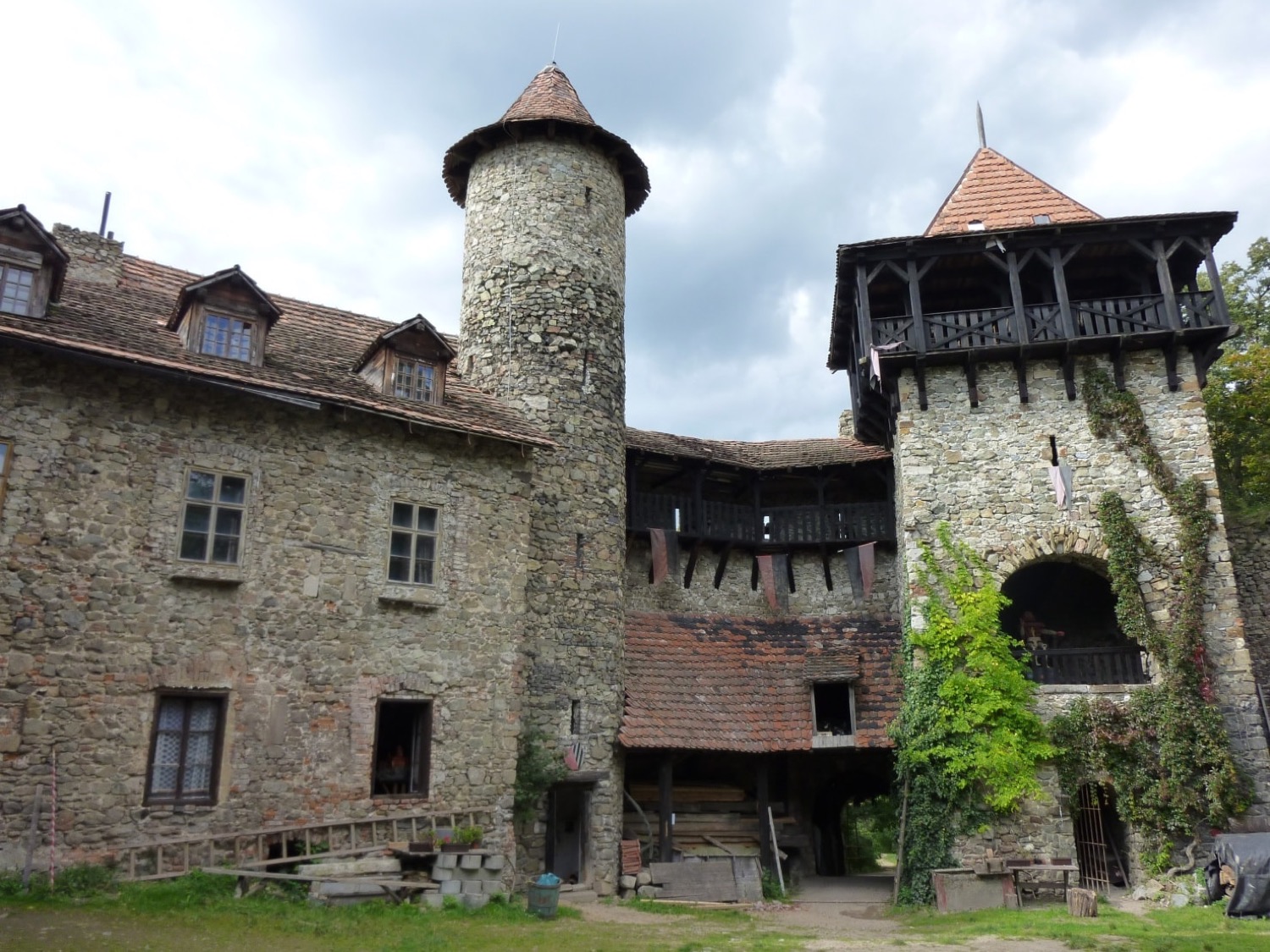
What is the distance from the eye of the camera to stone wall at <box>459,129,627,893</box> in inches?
658

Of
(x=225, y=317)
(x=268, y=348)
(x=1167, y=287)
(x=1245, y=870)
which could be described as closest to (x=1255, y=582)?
(x=1167, y=287)

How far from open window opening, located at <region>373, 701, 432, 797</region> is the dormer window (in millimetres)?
5726

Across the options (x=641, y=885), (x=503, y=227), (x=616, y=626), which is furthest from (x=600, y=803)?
(x=503, y=227)

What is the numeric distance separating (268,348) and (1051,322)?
14.3m

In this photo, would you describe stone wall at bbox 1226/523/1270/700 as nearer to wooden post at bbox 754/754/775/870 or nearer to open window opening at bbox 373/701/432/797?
wooden post at bbox 754/754/775/870

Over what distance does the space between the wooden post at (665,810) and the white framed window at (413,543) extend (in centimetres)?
582

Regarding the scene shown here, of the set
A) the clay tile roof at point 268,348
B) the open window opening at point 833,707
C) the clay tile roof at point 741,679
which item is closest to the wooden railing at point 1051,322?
the clay tile roof at point 741,679

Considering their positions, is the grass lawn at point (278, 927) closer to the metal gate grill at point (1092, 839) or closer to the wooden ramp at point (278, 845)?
the wooden ramp at point (278, 845)

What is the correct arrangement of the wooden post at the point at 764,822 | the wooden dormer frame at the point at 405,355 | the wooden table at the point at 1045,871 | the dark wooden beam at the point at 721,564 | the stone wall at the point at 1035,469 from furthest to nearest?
the dark wooden beam at the point at 721,564 → the wooden post at the point at 764,822 → the stone wall at the point at 1035,469 → the wooden dormer frame at the point at 405,355 → the wooden table at the point at 1045,871

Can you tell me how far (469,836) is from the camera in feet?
46.5

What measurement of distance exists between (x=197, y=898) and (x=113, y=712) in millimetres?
2548

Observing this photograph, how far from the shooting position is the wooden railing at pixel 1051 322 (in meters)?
18.4

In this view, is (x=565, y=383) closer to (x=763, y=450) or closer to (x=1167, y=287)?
(x=763, y=450)

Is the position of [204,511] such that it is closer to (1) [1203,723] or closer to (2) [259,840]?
(2) [259,840]
